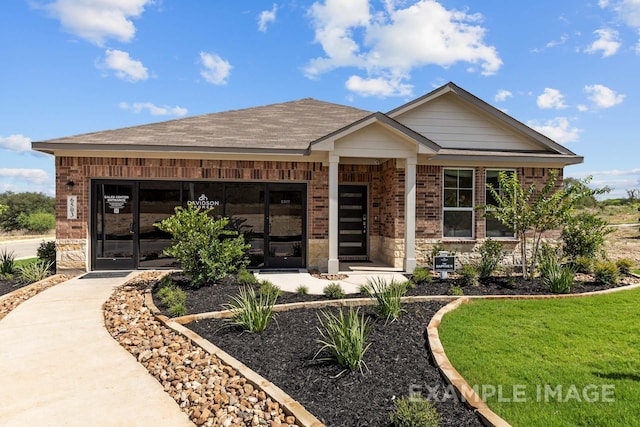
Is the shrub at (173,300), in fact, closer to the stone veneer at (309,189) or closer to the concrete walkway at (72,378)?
the concrete walkway at (72,378)

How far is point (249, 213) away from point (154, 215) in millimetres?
2536

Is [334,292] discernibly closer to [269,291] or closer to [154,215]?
[269,291]

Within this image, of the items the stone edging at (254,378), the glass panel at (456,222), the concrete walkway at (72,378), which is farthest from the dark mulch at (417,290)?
the glass panel at (456,222)

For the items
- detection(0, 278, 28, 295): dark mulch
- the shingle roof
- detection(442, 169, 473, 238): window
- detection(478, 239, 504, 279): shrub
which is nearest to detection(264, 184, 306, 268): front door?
the shingle roof

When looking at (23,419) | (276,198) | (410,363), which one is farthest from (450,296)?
(23,419)

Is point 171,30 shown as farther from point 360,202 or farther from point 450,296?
point 450,296

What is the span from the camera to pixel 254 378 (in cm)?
395

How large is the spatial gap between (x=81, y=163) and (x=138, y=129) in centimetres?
197

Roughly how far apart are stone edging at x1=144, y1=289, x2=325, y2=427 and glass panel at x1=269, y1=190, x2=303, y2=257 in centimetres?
515

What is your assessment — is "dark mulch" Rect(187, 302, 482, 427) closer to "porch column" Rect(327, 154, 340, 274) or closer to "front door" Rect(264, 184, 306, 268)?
"porch column" Rect(327, 154, 340, 274)

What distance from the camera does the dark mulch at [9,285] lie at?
8.08 metres

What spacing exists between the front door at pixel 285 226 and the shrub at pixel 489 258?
472 cm

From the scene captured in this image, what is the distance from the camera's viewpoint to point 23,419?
3455 millimetres

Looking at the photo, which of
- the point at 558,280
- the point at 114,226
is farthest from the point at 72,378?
the point at 558,280
